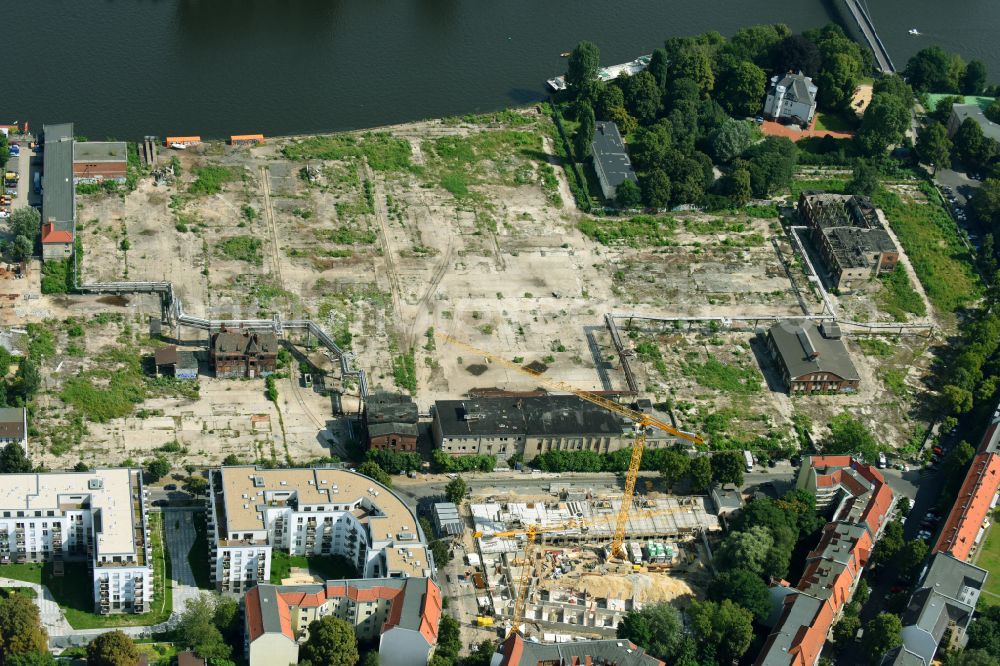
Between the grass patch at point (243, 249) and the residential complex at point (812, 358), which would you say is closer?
the residential complex at point (812, 358)

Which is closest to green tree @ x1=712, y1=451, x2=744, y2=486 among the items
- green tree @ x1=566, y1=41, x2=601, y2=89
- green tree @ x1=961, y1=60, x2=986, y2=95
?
green tree @ x1=566, y1=41, x2=601, y2=89

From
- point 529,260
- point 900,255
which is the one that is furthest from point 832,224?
point 529,260

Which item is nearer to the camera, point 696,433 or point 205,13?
point 696,433

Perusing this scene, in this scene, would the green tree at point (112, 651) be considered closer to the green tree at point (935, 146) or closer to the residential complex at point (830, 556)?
the residential complex at point (830, 556)

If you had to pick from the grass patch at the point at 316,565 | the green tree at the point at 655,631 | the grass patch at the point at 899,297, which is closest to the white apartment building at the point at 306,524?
the grass patch at the point at 316,565

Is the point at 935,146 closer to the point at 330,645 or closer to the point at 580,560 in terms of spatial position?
the point at 580,560

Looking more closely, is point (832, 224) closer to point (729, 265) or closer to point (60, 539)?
point (729, 265)

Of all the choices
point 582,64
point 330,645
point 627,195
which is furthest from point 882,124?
point 330,645
